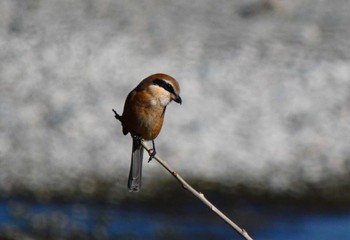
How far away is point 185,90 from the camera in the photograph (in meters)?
11.2

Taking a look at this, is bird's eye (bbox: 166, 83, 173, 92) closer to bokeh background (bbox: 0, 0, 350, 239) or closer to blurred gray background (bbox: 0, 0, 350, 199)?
bokeh background (bbox: 0, 0, 350, 239)

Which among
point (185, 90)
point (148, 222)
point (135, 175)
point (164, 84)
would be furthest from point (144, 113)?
point (185, 90)

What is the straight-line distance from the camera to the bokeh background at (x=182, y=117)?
9.02 metres

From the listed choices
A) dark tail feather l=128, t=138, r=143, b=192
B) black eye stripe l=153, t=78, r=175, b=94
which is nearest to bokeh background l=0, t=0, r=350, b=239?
dark tail feather l=128, t=138, r=143, b=192

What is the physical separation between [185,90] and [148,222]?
275 cm

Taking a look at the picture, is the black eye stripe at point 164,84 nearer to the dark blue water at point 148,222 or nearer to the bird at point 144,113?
the bird at point 144,113

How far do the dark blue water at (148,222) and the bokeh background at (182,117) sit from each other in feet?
0.07

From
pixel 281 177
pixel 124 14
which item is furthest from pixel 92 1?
pixel 281 177

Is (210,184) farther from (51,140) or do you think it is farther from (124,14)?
(124,14)

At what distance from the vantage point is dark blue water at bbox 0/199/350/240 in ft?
27.7

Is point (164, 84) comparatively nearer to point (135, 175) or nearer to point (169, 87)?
point (169, 87)

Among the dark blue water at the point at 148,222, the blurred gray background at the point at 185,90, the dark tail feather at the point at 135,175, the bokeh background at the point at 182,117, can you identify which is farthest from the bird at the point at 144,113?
the blurred gray background at the point at 185,90

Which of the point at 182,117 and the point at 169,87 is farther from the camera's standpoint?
the point at 182,117

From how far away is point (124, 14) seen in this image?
12664 millimetres
